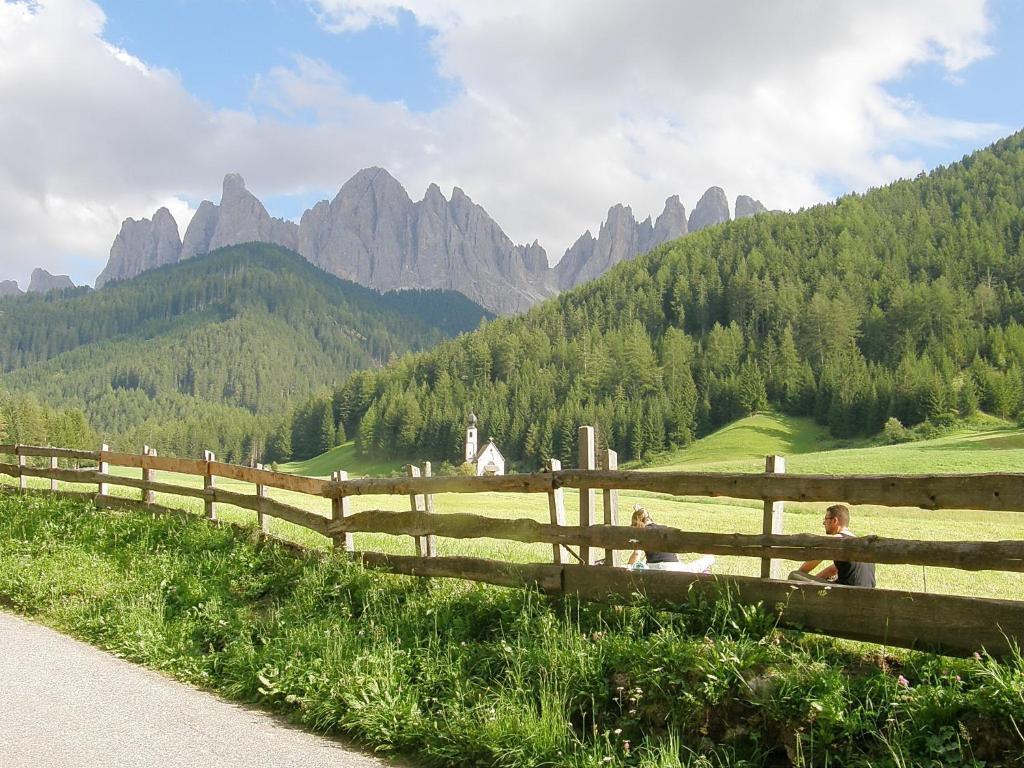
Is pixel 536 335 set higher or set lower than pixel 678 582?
higher

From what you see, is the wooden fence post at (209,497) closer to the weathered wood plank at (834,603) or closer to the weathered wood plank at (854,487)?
the weathered wood plank at (834,603)

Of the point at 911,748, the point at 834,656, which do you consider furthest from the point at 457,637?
the point at 911,748

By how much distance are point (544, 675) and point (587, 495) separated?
265 centimetres

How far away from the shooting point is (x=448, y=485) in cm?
984

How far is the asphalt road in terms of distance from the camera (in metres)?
6.04

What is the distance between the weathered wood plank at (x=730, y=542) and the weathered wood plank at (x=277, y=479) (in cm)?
148

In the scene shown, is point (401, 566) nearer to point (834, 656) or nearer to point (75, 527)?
Answer: point (834, 656)

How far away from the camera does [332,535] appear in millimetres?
11148

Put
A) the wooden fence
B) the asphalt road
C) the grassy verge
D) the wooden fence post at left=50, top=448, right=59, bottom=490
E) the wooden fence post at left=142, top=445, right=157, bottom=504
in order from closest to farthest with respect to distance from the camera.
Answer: the grassy verge
the wooden fence
the asphalt road
the wooden fence post at left=142, top=445, right=157, bottom=504
the wooden fence post at left=50, top=448, right=59, bottom=490

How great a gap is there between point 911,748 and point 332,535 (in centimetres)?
793

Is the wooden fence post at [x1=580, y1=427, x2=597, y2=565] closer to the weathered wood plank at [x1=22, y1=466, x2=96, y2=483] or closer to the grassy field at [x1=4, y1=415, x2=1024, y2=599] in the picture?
the grassy field at [x1=4, y1=415, x2=1024, y2=599]

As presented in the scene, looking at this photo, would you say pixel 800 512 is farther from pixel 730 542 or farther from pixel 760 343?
pixel 760 343

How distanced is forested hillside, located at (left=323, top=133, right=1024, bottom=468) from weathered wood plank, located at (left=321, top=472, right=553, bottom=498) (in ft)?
374

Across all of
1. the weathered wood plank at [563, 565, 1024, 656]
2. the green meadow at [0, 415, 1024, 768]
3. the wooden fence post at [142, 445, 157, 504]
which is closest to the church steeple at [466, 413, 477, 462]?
the wooden fence post at [142, 445, 157, 504]
